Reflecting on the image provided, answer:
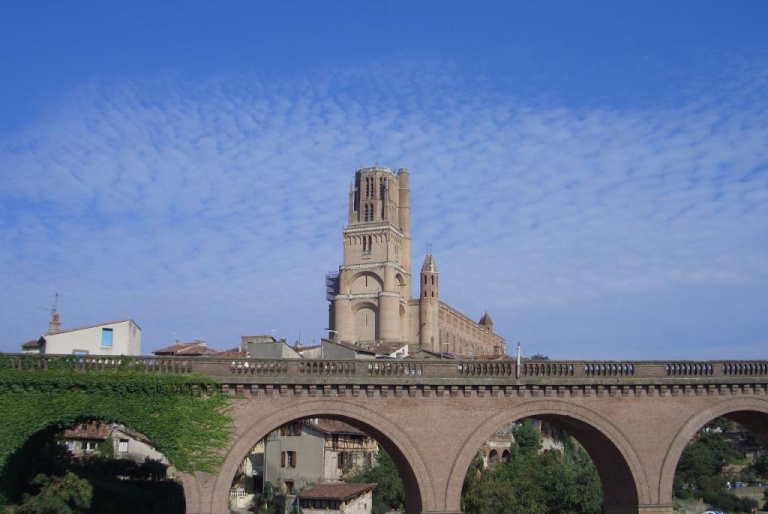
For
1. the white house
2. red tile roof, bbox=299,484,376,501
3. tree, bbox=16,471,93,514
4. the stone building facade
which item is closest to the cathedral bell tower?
the stone building facade

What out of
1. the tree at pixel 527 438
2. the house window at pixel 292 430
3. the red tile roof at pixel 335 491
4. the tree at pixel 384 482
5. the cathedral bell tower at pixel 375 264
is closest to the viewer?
the red tile roof at pixel 335 491

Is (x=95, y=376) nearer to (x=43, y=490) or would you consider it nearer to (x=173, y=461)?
(x=173, y=461)

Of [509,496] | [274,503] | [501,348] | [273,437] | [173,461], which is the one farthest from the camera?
[501,348]

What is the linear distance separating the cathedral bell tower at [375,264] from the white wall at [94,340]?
2656 inches

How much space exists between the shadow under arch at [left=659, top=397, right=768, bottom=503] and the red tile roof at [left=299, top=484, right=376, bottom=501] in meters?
20.9

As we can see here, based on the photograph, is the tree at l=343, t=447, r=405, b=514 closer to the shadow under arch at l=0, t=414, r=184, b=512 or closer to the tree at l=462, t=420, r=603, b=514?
the tree at l=462, t=420, r=603, b=514

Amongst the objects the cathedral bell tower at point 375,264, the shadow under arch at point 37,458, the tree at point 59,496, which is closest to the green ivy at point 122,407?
the shadow under arch at point 37,458

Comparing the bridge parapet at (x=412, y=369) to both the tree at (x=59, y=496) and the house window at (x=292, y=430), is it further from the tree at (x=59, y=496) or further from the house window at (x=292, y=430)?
the house window at (x=292, y=430)

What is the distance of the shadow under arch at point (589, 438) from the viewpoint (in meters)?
26.0

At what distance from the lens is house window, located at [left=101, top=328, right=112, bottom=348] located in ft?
107

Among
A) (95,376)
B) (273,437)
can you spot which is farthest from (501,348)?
(95,376)

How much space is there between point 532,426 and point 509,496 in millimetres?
26013

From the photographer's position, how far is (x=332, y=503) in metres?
43.8

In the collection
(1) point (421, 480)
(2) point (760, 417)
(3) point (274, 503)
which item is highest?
(2) point (760, 417)
